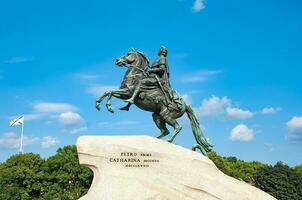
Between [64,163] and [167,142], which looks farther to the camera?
[64,163]

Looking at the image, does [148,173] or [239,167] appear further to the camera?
[239,167]

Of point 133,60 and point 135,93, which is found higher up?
point 133,60

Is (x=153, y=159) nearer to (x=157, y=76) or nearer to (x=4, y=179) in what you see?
(x=157, y=76)

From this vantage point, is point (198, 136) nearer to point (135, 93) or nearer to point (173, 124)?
point (173, 124)

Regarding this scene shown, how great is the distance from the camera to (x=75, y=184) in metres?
37.2

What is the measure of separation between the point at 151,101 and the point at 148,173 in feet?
9.48

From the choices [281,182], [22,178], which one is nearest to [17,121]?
[22,178]

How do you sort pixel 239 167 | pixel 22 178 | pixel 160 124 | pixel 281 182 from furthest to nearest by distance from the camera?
1. pixel 239 167
2. pixel 281 182
3. pixel 22 178
4. pixel 160 124

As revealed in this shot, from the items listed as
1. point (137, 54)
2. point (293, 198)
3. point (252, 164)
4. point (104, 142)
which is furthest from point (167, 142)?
point (252, 164)

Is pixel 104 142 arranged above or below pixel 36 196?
below

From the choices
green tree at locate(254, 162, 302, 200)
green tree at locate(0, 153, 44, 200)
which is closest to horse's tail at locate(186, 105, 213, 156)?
green tree at locate(0, 153, 44, 200)

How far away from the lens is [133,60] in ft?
55.0

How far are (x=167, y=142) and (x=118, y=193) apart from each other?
2593 mm

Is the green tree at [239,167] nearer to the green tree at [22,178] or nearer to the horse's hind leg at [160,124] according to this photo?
the green tree at [22,178]
